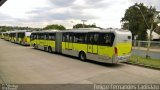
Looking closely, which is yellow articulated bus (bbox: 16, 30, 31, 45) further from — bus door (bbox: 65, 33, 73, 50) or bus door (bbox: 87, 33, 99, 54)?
bus door (bbox: 87, 33, 99, 54)

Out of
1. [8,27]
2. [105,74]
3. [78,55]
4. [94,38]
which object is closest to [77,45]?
[78,55]

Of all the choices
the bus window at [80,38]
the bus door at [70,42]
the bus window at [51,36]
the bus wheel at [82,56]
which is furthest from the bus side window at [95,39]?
the bus window at [51,36]

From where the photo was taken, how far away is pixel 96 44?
1725 centimetres

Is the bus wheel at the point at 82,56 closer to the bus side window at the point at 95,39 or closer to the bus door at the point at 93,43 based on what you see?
the bus door at the point at 93,43

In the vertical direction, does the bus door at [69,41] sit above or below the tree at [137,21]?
below

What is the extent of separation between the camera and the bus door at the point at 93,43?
56.7ft

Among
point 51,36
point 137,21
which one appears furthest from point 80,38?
point 137,21

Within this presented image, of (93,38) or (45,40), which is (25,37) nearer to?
(45,40)

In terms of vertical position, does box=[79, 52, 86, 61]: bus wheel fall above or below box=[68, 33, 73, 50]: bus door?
below

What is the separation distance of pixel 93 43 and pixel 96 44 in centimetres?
47

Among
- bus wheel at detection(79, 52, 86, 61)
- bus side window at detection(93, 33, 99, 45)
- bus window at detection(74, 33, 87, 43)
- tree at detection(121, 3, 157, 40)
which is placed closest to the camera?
bus side window at detection(93, 33, 99, 45)

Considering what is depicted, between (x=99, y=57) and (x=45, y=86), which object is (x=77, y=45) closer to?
(x=99, y=57)

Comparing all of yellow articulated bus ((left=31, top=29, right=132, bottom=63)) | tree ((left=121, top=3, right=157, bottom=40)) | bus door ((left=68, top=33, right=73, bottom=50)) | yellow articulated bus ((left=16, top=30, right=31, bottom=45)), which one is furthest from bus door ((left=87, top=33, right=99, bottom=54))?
tree ((left=121, top=3, right=157, bottom=40))

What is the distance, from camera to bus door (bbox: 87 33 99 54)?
17281 mm
